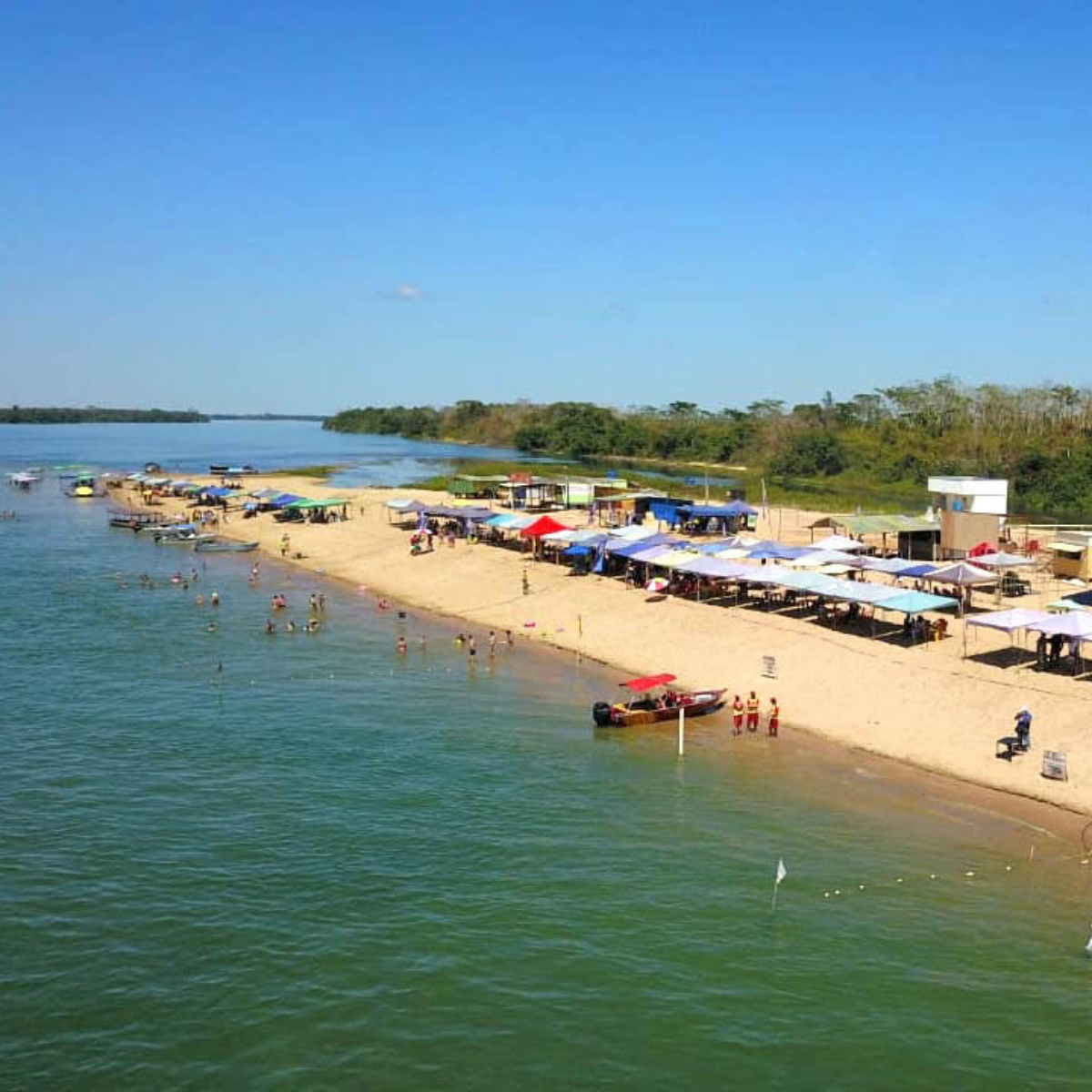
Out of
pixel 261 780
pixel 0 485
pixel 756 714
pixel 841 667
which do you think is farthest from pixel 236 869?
pixel 0 485

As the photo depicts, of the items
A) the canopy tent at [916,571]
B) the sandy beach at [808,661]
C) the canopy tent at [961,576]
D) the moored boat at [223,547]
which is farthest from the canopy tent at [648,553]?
the moored boat at [223,547]

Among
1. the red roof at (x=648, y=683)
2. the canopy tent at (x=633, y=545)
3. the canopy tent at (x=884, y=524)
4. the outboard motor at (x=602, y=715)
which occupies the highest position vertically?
the canopy tent at (x=884, y=524)

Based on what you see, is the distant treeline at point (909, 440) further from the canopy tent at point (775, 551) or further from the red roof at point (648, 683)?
the red roof at point (648, 683)

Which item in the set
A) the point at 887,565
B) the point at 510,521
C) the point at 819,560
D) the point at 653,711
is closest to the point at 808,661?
the point at 653,711

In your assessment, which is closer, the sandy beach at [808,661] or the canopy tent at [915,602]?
the sandy beach at [808,661]

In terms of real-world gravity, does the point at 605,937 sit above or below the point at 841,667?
below

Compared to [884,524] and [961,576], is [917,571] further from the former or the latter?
[884,524]

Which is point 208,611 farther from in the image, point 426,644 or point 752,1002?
point 752,1002
